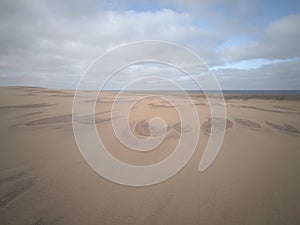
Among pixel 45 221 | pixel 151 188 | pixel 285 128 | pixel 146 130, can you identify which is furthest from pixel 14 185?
pixel 285 128

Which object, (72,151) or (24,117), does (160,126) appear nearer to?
(72,151)

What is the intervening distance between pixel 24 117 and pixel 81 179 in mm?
6683

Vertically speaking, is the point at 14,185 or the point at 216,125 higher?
the point at 216,125

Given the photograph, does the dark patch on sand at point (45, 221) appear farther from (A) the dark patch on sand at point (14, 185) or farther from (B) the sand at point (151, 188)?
(A) the dark patch on sand at point (14, 185)

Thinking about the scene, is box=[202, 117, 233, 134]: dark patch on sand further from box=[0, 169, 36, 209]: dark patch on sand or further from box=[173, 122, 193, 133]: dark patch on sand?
box=[0, 169, 36, 209]: dark patch on sand

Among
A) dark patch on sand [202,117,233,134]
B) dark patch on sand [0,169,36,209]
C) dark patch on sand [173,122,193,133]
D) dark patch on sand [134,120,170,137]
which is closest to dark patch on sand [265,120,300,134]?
dark patch on sand [202,117,233,134]

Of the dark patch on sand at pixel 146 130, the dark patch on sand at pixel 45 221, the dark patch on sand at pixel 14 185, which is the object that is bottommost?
the dark patch on sand at pixel 45 221

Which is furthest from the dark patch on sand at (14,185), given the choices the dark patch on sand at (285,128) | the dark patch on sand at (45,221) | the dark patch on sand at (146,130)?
the dark patch on sand at (285,128)

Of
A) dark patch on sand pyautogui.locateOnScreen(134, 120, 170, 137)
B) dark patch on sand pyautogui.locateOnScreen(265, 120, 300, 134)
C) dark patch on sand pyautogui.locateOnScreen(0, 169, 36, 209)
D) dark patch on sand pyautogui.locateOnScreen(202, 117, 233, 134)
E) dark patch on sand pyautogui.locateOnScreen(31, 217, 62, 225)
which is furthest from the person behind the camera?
dark patch on sand pyautogui.locateOnScreen(265, 120, 300, 134)

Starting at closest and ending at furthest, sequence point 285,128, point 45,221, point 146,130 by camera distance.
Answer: point 45,221 → point 146,130 → point 285,128

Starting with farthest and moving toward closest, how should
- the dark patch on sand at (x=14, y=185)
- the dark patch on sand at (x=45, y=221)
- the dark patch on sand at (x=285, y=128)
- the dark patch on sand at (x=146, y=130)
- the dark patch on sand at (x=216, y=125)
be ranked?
the dark patch on sand at (x=285, y=128), the dark patch on sand at (x=216, y=125), the dark patch on sand at (x=146, y=130), the dark patch on sand at (x=14, y=185), the dark patch on sand at (x=45, y=221)

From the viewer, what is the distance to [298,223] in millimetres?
2762

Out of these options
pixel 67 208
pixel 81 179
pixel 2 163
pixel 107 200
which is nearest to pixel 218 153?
pixel 107 200

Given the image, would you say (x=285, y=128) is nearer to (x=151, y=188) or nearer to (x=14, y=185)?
(x=151, y=188)
